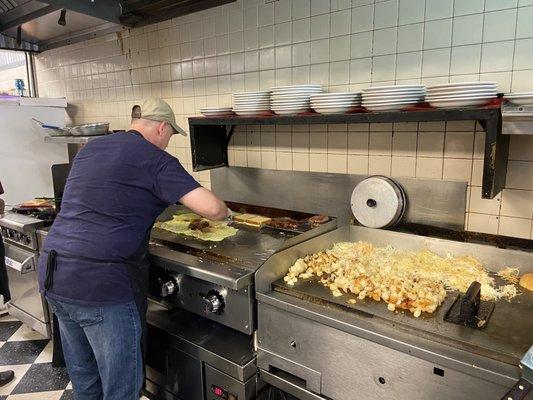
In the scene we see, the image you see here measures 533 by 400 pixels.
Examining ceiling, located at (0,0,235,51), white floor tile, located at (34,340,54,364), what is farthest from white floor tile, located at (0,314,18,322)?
ceiling, located at (0,0,235,51)

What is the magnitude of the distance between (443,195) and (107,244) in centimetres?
162

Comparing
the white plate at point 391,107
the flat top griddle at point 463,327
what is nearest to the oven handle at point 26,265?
the flat top griddle at point 463,327

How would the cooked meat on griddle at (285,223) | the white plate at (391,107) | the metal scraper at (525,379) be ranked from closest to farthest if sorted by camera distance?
the metal scraper at (525,379), the white plate at (391,107), the cooked meat on griddle at (285,223)

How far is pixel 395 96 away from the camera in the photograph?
1748 millimetres

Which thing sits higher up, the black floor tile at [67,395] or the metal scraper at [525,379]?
the metal scraper at [525,379]

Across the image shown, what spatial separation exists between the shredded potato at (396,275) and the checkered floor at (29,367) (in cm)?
144

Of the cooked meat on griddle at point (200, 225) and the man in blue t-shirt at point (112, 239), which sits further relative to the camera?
the cooked meat on griddle at point (200, 225)

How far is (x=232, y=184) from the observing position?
2.86 meters

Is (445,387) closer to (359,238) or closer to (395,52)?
(359,238)

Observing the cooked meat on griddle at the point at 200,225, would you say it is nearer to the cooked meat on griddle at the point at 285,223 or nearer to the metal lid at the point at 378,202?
the cooked meat on griddle at the point at 285,223

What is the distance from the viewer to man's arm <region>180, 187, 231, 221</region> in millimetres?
1643

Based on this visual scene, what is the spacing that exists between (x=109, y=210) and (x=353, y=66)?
1498mm

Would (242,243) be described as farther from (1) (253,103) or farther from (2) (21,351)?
(2) (21,351)

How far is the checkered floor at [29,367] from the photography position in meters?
2.41
